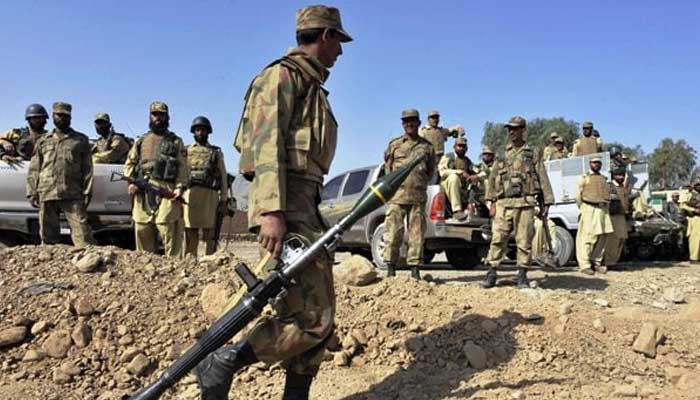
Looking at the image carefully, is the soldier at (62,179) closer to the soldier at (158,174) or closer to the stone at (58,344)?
the soldier at (158,174)

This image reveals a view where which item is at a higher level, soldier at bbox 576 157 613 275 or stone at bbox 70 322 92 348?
soldier at bbox 576 157 613 275

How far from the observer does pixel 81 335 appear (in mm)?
3846

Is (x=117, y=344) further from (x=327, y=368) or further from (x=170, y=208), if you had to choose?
(x=170, y=208)

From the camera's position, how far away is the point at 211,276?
15.4 feet

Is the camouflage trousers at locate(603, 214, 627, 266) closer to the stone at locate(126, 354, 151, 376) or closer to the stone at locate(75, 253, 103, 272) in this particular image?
the stone at locate(75, 253, 103, 272)

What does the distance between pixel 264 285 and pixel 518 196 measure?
4444 mm

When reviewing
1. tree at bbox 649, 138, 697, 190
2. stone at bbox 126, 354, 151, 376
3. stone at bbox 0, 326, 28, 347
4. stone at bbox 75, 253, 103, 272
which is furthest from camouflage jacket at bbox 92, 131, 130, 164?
tree at bbox 649, 138, 697, 190

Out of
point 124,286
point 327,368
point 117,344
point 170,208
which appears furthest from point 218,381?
point 170,208

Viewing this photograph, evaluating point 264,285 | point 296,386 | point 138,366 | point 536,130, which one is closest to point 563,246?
point 138,366

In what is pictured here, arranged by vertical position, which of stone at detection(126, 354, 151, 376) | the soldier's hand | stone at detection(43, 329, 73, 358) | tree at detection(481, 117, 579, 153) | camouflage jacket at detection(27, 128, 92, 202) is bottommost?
stone at detection(126, 354, 151, 376)

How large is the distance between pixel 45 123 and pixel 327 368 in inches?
223

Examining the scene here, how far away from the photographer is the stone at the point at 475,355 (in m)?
3.70

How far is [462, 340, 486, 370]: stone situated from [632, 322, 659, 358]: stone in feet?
3.52

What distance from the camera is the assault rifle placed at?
8.70 feet
